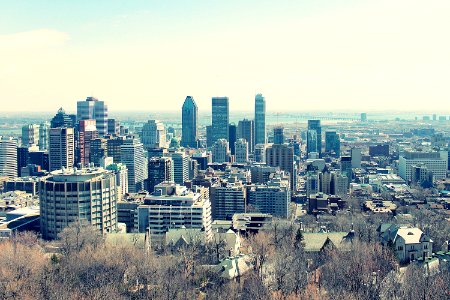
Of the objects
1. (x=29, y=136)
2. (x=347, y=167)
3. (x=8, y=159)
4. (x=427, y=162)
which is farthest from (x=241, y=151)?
(x=8, y=159)

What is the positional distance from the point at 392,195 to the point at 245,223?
22.7 meters

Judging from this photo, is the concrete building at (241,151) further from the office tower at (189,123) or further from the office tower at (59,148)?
the office tower at (59,148)

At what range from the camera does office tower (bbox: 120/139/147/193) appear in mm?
78912

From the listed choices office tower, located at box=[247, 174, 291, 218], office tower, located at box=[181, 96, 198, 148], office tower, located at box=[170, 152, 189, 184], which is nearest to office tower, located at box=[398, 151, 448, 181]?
office tower, located at box=[170, 152, 189, 184]

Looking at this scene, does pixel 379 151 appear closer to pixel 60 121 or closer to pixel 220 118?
pixel 220 118

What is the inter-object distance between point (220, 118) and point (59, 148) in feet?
152

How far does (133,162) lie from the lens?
260 ft

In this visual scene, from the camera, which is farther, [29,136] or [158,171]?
[29,136]

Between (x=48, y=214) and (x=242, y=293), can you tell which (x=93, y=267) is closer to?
(x=242, y=293)

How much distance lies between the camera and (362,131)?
195 meters

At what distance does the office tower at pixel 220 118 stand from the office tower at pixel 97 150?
123 feet

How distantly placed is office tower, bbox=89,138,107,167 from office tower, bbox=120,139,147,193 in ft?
14.5

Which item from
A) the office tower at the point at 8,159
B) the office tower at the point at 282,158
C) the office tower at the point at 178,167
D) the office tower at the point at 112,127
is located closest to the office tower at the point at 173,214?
the office tower at the point at 178,167

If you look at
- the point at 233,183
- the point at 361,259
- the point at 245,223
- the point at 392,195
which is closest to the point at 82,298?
the point at 361,259
